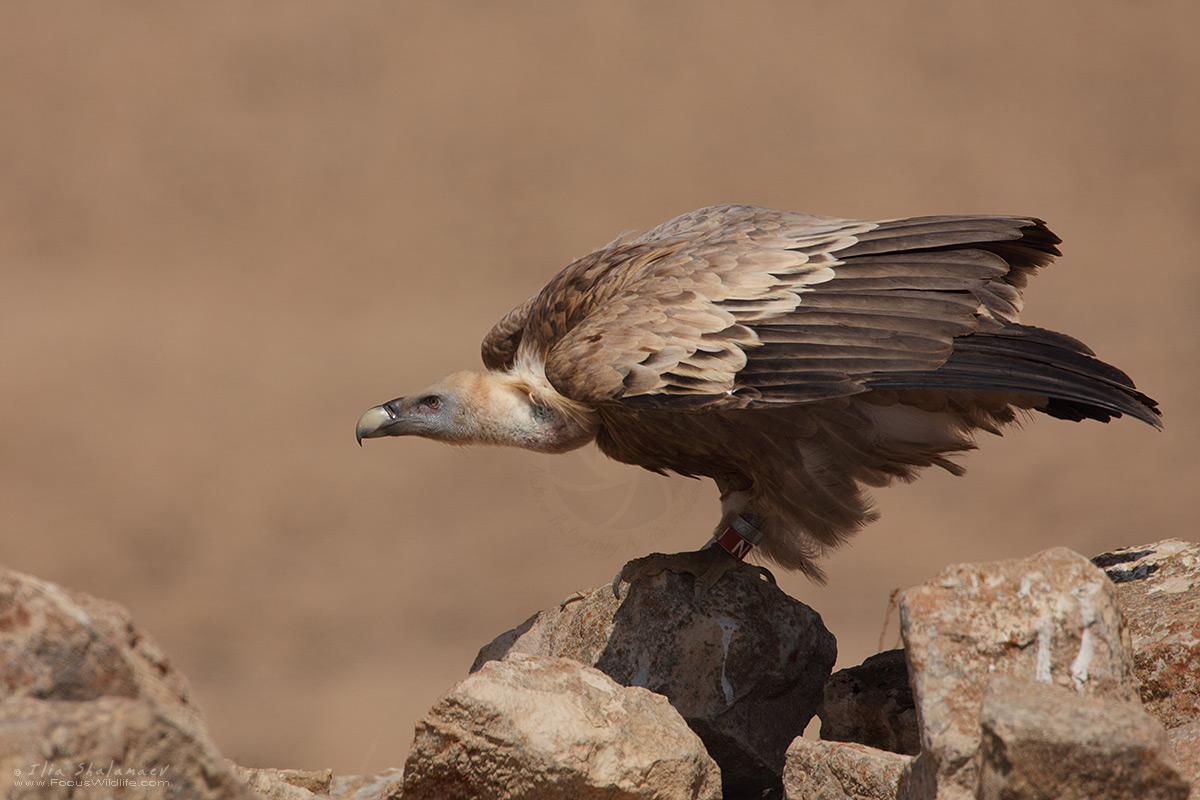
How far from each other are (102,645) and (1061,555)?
1670 mm

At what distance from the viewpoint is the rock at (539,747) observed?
87.4 inches

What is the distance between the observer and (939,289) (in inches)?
123

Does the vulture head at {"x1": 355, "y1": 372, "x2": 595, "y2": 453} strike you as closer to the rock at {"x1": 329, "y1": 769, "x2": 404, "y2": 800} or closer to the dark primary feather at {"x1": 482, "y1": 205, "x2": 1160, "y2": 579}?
the dark primary feather at {"x1": 482, "y1": 205, "x2": 1160, "y2": 579}

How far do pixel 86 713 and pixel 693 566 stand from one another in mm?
2213

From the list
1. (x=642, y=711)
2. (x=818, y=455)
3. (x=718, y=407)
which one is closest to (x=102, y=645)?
(x=642, y=711)

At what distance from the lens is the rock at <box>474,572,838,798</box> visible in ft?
9.93

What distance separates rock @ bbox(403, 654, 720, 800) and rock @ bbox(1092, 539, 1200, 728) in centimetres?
100

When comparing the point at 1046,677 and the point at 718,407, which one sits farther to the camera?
the point at 718,407

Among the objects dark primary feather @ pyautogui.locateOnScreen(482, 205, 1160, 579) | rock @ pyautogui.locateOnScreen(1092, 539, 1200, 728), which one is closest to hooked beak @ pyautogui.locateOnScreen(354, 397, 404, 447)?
dark primary feather @ pyautogui.locateOnScreen(482, 205, 1160, 579)

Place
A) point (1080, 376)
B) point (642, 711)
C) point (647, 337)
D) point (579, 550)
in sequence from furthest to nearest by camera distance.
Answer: point (579, 550) → point (647, 337) → point (1080, 376) → point (642, 711)

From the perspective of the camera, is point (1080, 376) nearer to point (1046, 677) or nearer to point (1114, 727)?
point (1046, 677)

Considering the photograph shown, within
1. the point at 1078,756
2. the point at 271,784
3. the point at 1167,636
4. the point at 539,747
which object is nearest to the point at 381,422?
the point at 271,784

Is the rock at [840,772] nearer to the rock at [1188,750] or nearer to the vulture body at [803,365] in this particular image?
the rock at [1188,750]

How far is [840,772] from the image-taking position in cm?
226
